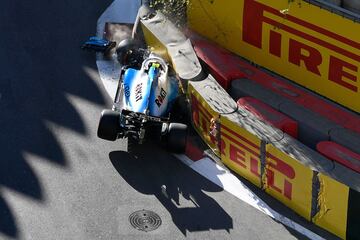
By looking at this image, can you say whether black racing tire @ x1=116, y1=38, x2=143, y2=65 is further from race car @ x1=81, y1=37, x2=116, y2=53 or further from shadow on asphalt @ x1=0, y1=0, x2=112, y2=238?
shadow on asphalt @ x1=0, y1=0, x2=112, y2=238

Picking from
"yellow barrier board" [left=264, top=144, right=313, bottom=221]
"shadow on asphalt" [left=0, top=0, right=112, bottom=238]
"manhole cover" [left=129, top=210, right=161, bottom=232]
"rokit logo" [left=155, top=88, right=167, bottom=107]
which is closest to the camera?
"yellow barrier board" [left=264, top=144, right=313, bottom=221]

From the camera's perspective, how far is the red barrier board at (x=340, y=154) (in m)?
12.0

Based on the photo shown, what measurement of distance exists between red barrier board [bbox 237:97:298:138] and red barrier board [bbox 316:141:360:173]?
769mm

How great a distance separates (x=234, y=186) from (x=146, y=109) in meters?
2.30

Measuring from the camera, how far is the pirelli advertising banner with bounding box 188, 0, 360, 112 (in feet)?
43.2

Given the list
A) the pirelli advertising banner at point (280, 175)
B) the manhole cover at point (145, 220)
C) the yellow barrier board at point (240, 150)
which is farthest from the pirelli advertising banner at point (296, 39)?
the manhole cover at point (145, 220)

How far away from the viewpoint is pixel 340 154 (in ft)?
40.1

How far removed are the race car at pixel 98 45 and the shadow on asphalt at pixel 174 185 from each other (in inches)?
141

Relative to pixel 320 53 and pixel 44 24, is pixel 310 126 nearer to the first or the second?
pixel 320 53

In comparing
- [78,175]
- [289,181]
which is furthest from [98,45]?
[289,181]

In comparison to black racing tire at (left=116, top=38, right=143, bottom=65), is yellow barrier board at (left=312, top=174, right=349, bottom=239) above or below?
Result: below

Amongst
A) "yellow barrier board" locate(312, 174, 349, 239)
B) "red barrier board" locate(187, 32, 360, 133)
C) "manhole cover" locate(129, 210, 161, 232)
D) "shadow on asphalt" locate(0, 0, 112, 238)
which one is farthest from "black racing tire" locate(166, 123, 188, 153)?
"yellow barrier board" locate(312, 174, 349, 239)

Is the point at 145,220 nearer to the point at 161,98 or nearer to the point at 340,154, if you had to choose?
the point at 161,98

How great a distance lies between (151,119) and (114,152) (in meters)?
1.16
